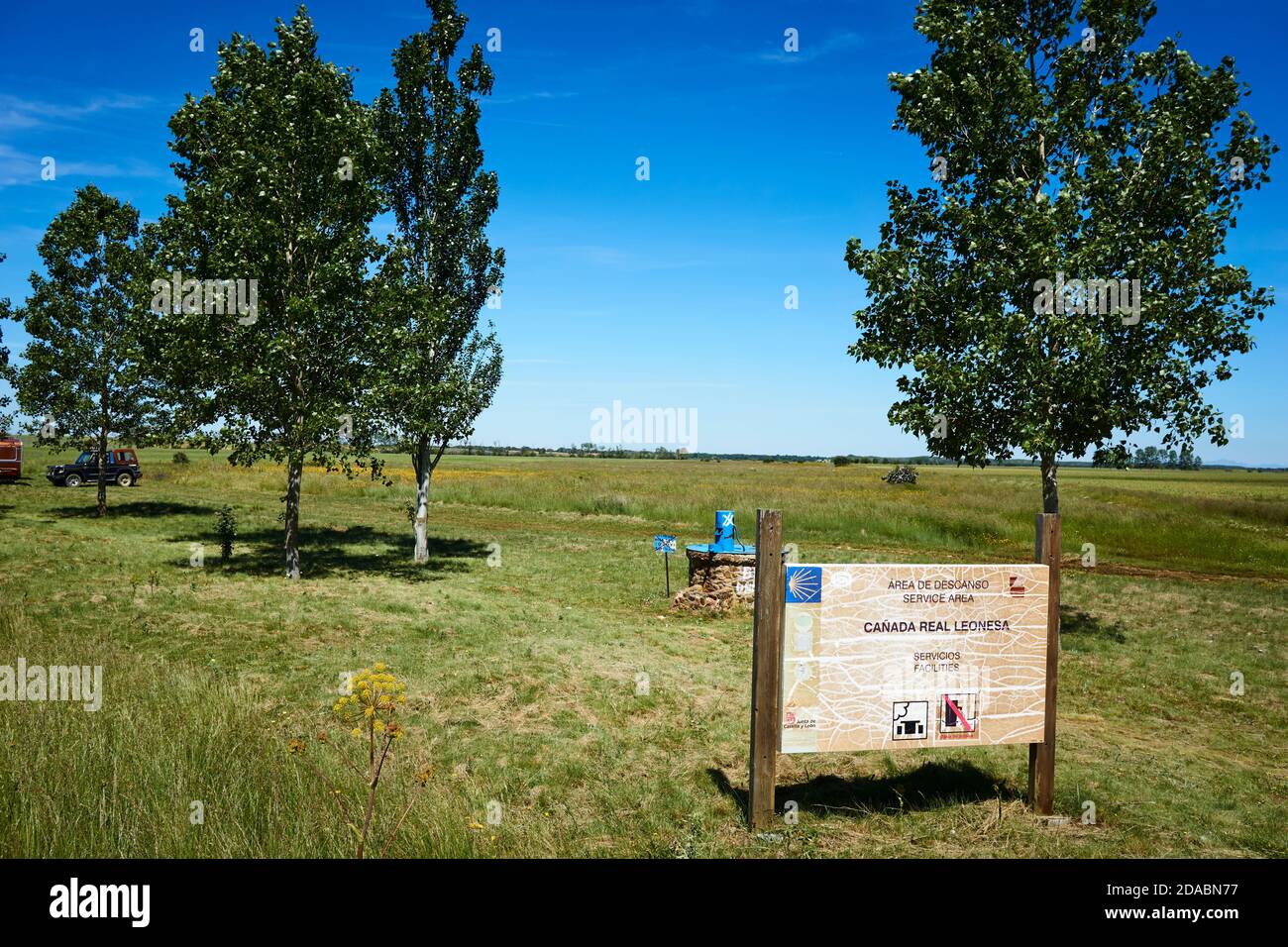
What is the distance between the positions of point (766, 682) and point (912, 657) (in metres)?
1.46

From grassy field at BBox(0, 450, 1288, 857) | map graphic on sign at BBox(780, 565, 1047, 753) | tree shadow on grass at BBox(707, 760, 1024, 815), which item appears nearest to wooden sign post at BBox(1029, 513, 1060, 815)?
map graphic on sign at BBox(780, 565, 1047, 753)

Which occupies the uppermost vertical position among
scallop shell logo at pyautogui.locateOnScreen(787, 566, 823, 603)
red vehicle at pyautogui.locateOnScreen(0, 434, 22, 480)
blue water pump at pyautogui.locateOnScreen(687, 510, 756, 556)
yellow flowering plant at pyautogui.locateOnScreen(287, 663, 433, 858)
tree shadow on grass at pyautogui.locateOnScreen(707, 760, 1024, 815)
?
red vehicle at pyautogui.locateOnScreen(0, 434, 22, 480)

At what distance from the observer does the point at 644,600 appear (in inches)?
714

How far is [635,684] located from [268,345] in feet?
38.8

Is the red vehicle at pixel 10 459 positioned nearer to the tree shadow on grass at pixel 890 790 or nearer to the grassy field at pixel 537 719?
the grassy field at pixel 537 719

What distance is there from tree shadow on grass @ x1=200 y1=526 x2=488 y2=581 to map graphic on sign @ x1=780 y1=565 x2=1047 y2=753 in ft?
49.7

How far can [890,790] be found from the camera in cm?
779

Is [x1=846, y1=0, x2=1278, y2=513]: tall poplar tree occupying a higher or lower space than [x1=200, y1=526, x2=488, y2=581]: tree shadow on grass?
higher

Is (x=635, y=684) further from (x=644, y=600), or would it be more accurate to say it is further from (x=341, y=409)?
(x=341, y=409)

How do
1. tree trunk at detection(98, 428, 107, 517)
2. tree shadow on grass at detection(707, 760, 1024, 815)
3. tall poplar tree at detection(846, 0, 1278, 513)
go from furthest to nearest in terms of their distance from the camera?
tree trunk at detection(98, 428, 107, 517), tall poplar tree at detection(846, 0, 1278, 513), tree shadow on grass at detection(707, 760, 1024, 815)

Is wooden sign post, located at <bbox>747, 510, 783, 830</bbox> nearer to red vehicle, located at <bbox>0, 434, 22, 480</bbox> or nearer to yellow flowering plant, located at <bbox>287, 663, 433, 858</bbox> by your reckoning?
yellow flowering plant, located at <bbox>287, 663, 433, 858</bbox>

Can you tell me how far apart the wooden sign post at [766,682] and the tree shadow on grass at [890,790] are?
80 cm

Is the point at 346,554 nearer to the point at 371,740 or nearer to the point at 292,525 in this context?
the point at 292,525

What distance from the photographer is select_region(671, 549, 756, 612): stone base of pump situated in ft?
54.7
